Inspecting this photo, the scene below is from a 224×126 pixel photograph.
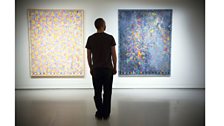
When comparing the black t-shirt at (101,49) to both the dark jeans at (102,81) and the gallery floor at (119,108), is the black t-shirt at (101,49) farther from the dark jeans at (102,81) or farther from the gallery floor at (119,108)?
the gallery floor at (119,108)

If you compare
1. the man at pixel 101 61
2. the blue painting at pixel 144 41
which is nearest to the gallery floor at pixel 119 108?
the man at pixel 101 61

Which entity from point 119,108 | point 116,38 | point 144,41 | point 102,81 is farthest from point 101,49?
point 144,41

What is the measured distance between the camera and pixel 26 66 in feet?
19.0

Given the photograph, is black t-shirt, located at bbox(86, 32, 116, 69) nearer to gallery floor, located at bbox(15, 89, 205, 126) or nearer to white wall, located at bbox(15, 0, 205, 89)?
gallery floor, located at bbox(15, 89, 205, 126)

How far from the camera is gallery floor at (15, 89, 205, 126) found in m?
3.15

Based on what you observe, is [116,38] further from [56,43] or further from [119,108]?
[119,108]

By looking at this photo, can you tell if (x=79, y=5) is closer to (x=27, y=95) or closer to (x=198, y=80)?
(x=27, y=95)

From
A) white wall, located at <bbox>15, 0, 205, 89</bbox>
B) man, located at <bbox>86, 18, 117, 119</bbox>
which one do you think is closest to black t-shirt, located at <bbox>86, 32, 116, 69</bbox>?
man, located at <bbox>86, 18, 117, 119</bbox>

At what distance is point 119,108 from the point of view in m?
3.93

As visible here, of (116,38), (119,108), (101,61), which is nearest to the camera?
(101,61)

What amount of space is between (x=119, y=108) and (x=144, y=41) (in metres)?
2.32

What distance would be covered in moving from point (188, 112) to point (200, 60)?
252 centimetres

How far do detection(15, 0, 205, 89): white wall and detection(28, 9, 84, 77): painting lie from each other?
0.13 metres
